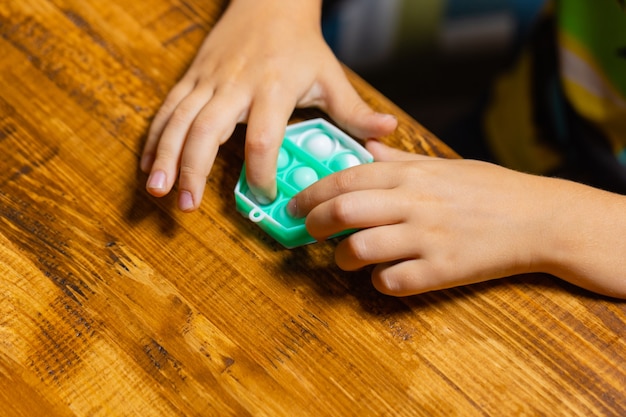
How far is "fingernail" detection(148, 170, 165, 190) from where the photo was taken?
21.8 inches

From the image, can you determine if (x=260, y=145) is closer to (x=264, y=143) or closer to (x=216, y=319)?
(x=264, y=143)

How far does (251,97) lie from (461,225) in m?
0.23

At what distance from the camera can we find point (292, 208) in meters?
0.55

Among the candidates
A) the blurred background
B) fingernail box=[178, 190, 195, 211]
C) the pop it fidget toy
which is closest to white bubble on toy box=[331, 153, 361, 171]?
the pop it fidget toy

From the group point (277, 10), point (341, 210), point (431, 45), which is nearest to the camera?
point (341, 210)

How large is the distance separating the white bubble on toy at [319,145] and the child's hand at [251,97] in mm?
27

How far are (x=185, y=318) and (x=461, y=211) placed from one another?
0.25 meters

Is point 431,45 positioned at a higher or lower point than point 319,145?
lower

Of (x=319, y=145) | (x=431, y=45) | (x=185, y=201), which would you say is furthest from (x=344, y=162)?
(x=431, y=45)

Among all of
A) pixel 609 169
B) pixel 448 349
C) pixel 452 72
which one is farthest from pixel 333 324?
pixel 452 72

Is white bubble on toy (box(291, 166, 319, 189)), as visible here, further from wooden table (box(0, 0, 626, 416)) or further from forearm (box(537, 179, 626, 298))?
forearm (box(537, 179, 626, 298))

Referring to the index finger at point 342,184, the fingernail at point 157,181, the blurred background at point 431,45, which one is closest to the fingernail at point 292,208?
the index finger at point 342,184

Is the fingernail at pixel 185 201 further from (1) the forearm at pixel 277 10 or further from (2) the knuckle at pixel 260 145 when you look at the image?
(1) the forearm at pixel 277 10

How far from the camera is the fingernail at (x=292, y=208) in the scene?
1.81ft
